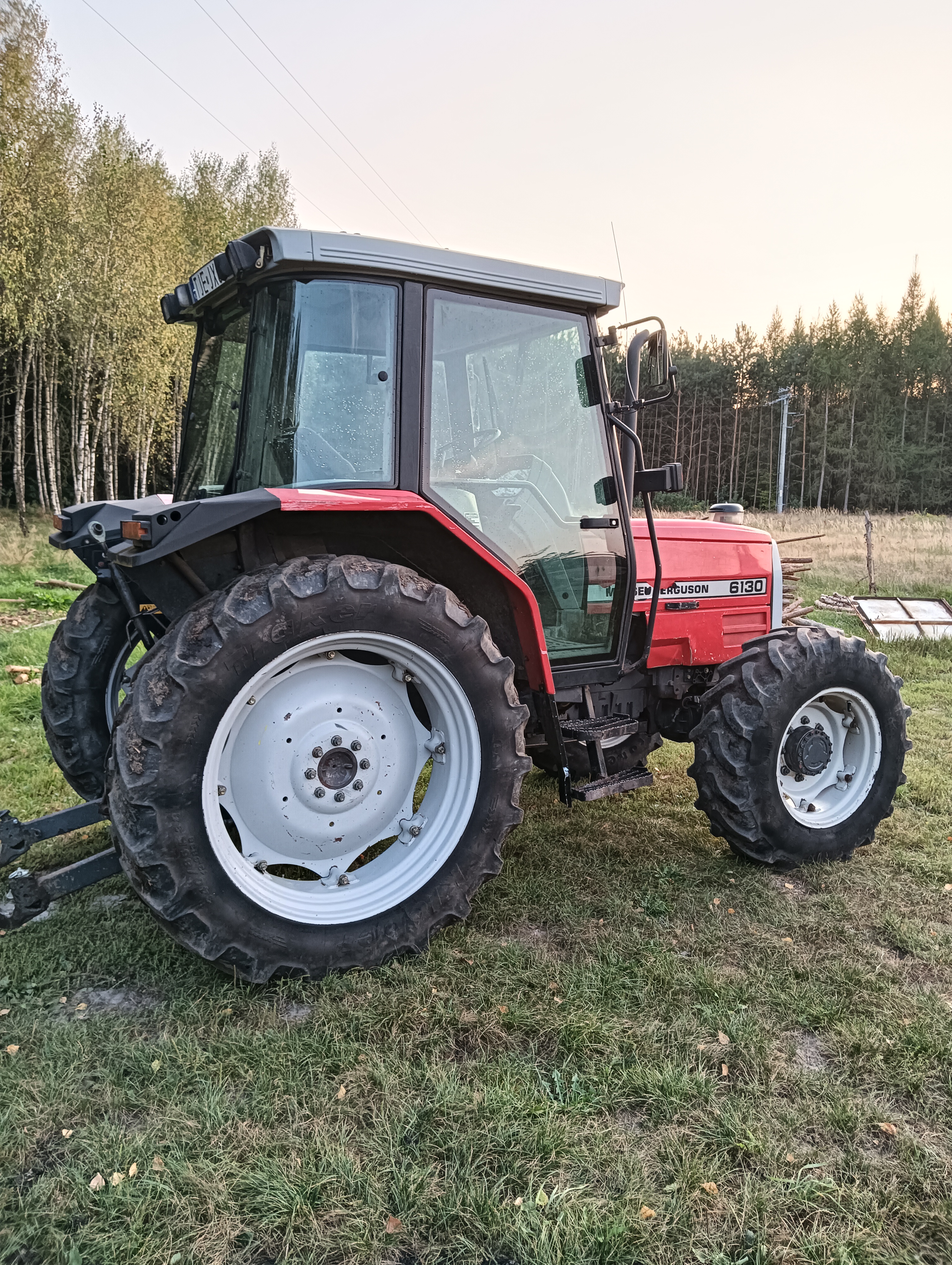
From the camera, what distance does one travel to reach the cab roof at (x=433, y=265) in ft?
8.48

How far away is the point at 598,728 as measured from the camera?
355cm

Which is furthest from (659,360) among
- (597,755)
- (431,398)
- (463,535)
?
(597,755)

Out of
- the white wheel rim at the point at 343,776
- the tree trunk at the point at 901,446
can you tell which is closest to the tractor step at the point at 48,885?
the white wheel rim at the point at 343,776

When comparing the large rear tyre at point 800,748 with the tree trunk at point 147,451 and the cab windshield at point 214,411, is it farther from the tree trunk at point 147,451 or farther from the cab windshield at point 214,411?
the tree trunk at point 147,451

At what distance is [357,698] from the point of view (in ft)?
9.46

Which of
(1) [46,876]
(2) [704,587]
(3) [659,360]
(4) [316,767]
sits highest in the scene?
(3) [659,360]

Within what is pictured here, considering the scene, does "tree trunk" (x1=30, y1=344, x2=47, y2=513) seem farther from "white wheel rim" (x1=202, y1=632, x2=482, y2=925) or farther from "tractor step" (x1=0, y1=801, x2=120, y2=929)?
"white wheel rim" (x1=202, y1=632, x2=482, y2=925)

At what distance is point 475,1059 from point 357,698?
1.22 m

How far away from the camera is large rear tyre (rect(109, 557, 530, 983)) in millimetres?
2367

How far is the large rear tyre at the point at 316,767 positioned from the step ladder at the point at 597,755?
0.60 metres

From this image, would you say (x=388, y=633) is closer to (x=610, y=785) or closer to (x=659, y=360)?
(x=610, y=785)

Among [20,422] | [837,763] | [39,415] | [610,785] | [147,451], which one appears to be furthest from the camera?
[147,451]

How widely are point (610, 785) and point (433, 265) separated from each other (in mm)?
2171

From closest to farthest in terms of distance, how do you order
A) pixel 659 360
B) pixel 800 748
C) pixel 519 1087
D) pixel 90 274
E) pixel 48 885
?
pixel 519 1087, pixel 48 885, pixel 659 360, pixel 800 748, pixel 90 274
